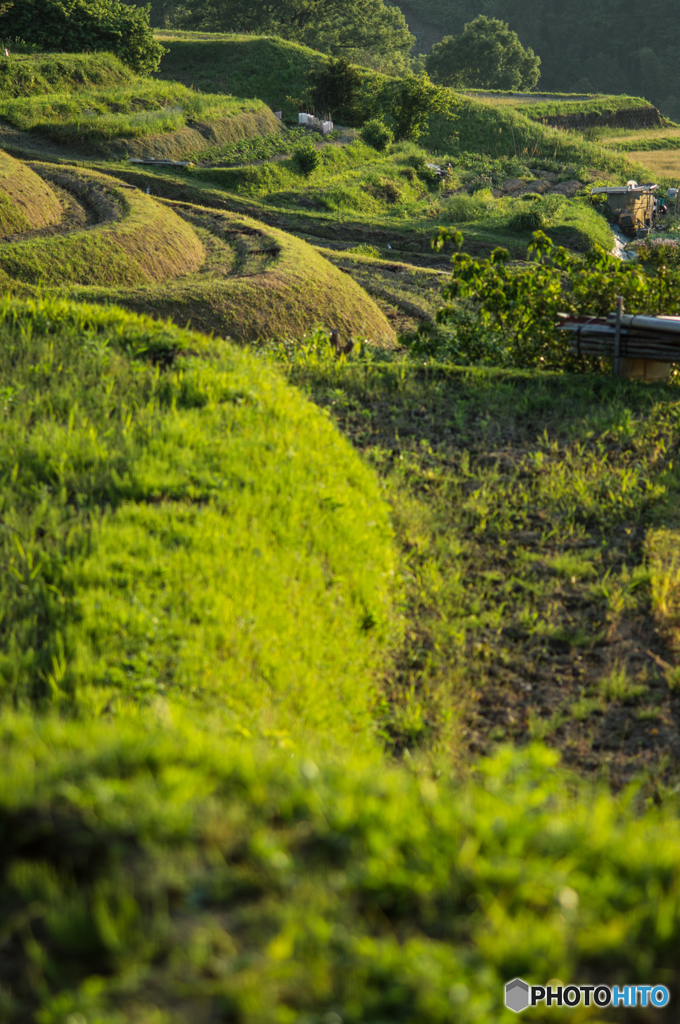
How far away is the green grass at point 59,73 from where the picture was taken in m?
29.8

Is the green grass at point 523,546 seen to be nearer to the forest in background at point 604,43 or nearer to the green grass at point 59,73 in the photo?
the green grass at point 59,73

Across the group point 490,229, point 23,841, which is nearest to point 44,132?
point 490,229

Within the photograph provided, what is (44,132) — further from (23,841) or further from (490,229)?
(23,841)

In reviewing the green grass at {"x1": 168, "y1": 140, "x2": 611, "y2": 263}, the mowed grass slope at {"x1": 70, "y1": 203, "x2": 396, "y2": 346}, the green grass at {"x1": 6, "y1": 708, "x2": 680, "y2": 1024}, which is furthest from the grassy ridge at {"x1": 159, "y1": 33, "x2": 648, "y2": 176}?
the green grass at {"x1": 6, "y1": 708, "x2": 680, "y2": 1024}

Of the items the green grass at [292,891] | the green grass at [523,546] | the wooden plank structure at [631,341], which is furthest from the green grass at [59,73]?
the green grass at [292,891]

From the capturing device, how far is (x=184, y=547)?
15.7 ft

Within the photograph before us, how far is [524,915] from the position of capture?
2.21 meters

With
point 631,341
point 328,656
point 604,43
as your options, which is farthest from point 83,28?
point 604,43

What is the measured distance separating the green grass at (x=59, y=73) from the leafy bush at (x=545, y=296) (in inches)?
1046

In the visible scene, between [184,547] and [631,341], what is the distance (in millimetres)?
6819

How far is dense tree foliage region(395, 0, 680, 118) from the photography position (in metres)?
77.9

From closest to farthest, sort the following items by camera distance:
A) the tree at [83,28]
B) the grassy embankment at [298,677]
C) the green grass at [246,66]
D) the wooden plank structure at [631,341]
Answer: the grassy embankment at [298,677]
the wooden plank structure at [631,341]
the tree at [83,28]
the green grass at [246,66]

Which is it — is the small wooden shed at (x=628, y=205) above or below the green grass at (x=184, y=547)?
above

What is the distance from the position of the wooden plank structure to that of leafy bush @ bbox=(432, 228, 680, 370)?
284 millimetres
